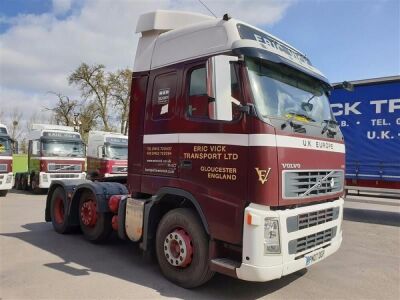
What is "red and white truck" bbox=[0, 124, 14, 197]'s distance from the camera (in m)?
14.3

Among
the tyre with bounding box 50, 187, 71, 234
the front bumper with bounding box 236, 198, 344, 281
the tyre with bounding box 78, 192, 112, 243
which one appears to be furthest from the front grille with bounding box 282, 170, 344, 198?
the tyre with bounding box 50, 187, 71, 234

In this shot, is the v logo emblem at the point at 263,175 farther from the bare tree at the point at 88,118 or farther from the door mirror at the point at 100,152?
the bare tree at the point at 88,118

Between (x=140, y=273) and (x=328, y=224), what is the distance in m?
2.62

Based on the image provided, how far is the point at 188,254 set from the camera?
15.2 feet

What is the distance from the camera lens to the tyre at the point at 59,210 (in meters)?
7.49

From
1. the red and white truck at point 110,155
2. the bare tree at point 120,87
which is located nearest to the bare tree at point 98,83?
the bare tree at point 120,87

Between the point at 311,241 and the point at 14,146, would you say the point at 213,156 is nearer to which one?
the point at 311,241

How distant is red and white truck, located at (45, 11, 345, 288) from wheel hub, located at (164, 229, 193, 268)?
0.01m

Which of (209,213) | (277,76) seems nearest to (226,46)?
(277,76)

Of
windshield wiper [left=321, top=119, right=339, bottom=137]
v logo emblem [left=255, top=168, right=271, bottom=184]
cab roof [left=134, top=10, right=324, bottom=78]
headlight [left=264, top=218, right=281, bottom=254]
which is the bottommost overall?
headlight [left=264, top=218, right=281, bottom=254]

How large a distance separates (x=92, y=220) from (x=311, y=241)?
3963 mm

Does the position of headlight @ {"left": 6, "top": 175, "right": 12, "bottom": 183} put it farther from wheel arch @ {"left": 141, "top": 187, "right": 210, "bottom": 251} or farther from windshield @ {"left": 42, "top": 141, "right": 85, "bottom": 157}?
wheel arch @ {"left": 141, "top": 187, "right": 210, "bottom": 251}

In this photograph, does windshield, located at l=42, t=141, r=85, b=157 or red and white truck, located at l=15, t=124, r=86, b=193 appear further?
windshield, located at l=42, t=141, r=85, b=157

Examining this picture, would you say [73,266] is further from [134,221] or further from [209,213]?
[209,213]
